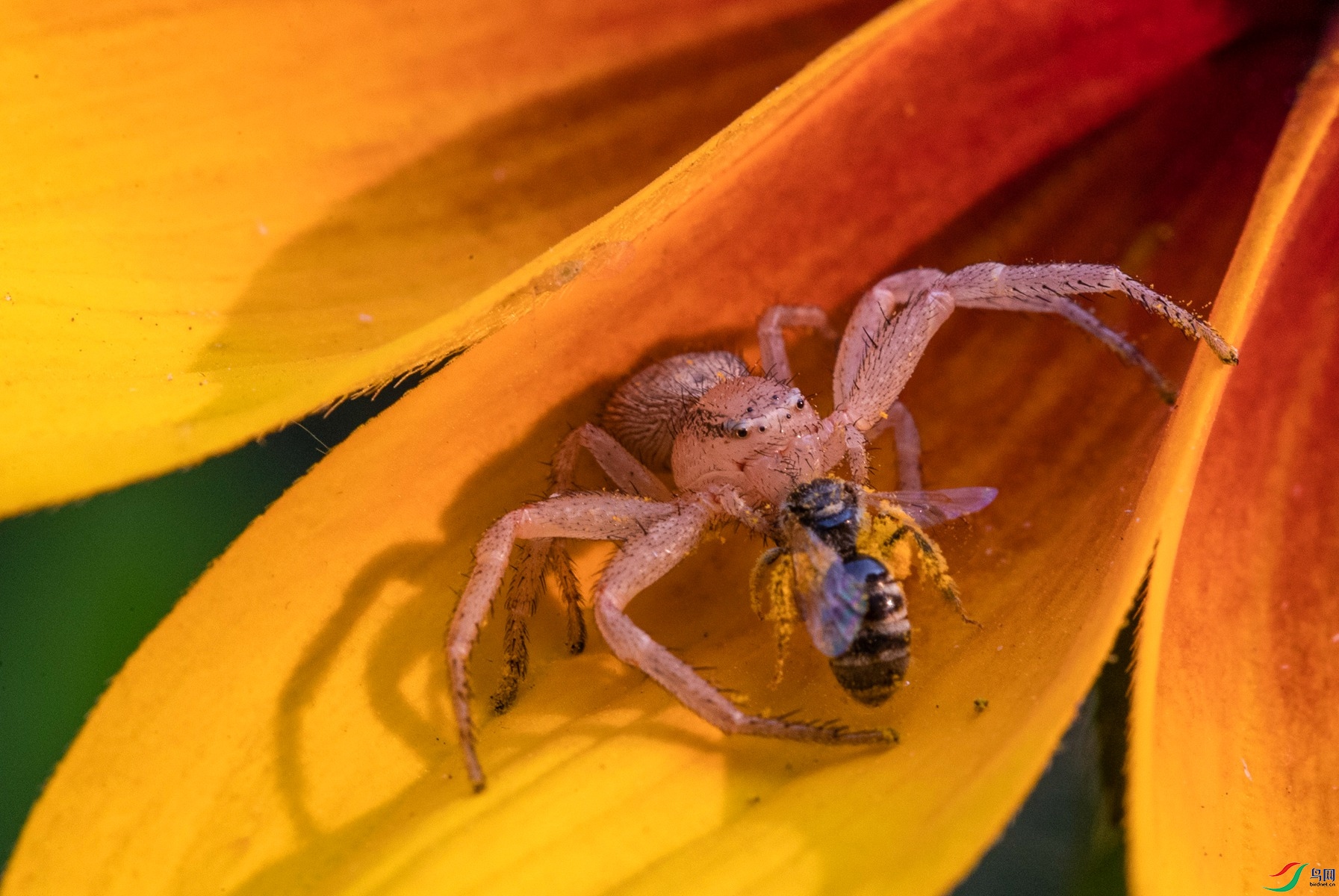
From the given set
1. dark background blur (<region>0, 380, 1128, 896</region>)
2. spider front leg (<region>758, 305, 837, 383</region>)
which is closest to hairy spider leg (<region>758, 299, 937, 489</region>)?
spider front leg (<region>758, 305, 837, 383</region>)

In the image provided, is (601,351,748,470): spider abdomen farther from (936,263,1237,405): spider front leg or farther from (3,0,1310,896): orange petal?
(936,263,1237,405): spider front leg

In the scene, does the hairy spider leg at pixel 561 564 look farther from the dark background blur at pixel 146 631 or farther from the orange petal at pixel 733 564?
the dark background blur at pixel 146 631

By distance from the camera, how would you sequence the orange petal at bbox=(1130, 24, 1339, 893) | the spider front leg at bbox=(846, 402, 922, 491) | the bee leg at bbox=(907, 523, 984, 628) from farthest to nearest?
the spider front leg at bbox=(846, 402, 922, 491)
the bee leg at bbox=(907, 523, 984, 628)
the orange petal at bbox=(1130, 24, 1339, 893)

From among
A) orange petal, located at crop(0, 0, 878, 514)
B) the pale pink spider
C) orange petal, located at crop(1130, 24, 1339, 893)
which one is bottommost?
orange petal, located at crop(1130, 24, 1339, 893)

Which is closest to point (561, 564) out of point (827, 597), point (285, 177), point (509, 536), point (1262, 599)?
point (509, 536)

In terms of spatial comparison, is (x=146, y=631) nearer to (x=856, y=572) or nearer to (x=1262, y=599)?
(x=856, y=572)

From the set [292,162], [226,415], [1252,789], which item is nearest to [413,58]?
[292,162]

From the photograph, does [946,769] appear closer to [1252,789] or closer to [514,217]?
[1252,789]

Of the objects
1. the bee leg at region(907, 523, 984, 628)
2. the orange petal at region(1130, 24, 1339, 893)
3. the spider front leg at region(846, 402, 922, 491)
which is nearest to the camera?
the orange petal at region(1130, 24, 1339, 893)

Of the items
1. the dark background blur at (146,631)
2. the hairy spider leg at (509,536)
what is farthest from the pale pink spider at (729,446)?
the dark background blur at (146,631)

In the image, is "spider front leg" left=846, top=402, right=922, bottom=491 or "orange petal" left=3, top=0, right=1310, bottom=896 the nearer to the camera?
"orange petal" left=3, top=0, right=1310, bottom=896
